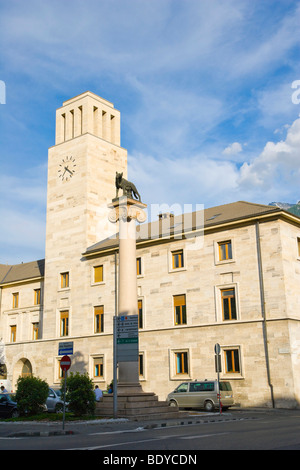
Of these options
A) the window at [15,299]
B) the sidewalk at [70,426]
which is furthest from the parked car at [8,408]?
→ the window at [15,299]

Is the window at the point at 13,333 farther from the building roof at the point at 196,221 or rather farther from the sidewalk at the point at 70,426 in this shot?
the sidewalk at the point at 70,426

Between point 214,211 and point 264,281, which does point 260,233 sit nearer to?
point 264,281

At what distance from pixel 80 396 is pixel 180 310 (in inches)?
572

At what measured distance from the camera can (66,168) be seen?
1806 inches

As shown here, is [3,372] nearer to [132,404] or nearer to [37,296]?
[37,296]

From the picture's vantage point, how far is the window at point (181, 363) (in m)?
34.2

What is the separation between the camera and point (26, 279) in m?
47.8

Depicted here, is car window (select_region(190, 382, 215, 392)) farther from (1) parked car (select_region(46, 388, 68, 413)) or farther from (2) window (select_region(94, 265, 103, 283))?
(2) window (select_region(94, 265, 103, 283))

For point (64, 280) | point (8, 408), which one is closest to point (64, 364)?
point (8, 408)

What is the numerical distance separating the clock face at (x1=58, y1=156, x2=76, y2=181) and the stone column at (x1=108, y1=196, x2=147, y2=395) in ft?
61.8

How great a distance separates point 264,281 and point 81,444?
21399 mm

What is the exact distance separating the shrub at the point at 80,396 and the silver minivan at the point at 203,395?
7.84 meters
